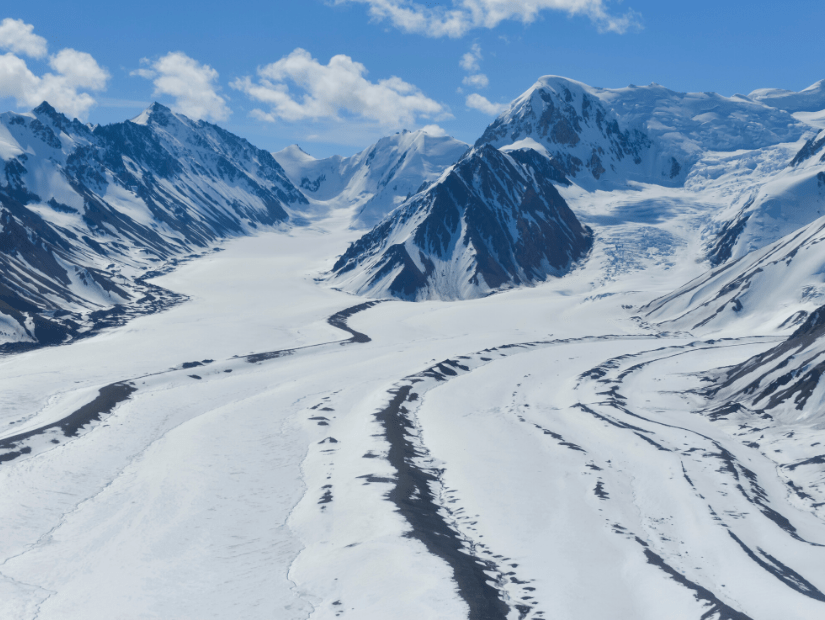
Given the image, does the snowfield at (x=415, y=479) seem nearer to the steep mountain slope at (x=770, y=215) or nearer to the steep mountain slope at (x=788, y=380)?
the steep mountain slope at (x=788, y=380)

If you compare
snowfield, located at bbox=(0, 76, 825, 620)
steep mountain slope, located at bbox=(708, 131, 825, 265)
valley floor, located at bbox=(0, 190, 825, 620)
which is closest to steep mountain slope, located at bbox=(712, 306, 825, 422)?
snowfield, located at bbox=(0, 76, 825, 620)

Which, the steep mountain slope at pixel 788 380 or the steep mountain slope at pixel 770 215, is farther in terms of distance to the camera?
the steep mountain slope at pixel 770 215

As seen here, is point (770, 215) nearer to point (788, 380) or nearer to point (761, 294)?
point (761, 294)

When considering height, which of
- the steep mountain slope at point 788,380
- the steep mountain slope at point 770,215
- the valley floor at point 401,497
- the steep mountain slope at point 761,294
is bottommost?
the valley floor at point 401,497

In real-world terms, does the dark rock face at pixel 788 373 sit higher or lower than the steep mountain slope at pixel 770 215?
lower

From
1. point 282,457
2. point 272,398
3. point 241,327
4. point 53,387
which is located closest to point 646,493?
point 282,457

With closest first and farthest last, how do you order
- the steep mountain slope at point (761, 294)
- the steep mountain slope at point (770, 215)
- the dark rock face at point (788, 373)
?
the dark rock face at point (788, 373) → the steep mountain slope at point (761, 294) → the steep mountain slope at point (770, 215)

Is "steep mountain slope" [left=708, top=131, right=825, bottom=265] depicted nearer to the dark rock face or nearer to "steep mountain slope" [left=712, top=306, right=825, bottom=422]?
the dark rock face

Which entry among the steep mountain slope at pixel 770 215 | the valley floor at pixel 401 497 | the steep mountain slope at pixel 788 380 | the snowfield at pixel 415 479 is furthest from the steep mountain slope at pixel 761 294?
the steep mountain slope at pixel 770 215

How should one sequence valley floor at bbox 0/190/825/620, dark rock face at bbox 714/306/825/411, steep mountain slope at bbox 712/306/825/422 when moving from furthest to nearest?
dark rock face at bbox 714/306/825/411, steep mountain slope at bbox 712/306/825/422, valley floor at bbox 0/190/825/620

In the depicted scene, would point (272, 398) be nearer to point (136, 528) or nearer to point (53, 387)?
point (53, 387)
